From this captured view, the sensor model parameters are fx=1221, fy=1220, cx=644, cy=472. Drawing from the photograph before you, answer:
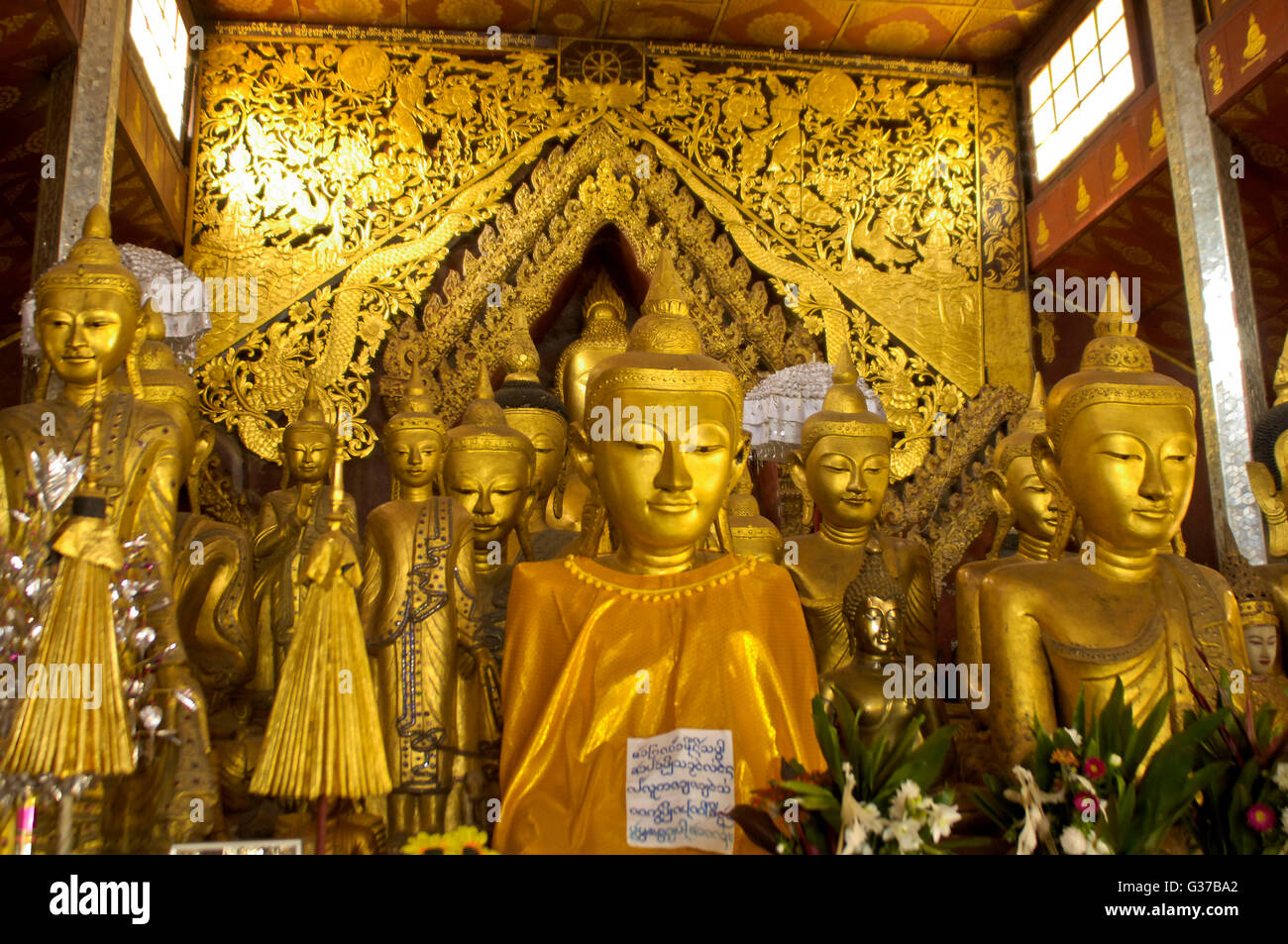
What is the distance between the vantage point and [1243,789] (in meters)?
2.16

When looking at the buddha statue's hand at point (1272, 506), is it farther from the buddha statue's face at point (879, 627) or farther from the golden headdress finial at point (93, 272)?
the golden headdress finial at point (93, 272)

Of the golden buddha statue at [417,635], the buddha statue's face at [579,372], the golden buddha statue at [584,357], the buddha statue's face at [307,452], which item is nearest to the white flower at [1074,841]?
the golden buddha statue at [417,635]

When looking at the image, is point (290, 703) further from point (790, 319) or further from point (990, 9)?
point (990, 9)

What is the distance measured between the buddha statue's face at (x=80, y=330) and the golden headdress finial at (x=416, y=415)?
816 millimetres

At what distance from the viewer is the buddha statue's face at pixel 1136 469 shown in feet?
9.29

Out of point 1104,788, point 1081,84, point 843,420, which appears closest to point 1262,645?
point 843,420

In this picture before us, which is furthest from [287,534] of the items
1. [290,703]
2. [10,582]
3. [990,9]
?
[990,9]

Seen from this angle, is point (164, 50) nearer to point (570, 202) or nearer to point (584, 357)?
point (570, 202)

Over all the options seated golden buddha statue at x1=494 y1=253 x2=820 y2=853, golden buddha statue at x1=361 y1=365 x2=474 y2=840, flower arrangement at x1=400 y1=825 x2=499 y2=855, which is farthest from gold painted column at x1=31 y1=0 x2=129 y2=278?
flower arrangement at x1=400 y1=825 x2=499 y2=855

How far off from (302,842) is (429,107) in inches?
213

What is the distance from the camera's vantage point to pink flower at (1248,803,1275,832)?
210cm

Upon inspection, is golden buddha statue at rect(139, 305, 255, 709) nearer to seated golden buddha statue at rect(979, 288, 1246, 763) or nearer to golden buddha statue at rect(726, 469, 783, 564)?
golden buddha statue at rect(726, 469, 783, 564)

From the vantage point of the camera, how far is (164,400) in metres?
3.25

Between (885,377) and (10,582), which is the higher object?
(885,377)
